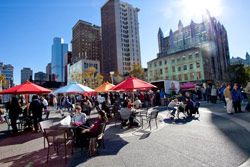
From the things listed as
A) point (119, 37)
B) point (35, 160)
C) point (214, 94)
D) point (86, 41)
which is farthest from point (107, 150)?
point (86, 41)

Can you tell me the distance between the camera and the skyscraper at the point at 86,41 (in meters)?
98.1

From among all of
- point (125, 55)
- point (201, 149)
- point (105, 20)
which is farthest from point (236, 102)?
point (105, 20)

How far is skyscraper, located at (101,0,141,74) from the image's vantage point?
7994 cm

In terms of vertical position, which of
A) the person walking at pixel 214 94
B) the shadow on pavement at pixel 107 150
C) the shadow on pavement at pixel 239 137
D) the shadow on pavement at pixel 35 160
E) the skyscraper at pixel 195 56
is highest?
the skyscraper at pixel 195 56

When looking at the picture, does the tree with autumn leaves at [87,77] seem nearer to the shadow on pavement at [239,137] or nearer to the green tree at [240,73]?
the shadow on pavement at [239,137]

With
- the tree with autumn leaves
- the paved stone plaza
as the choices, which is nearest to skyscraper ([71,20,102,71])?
the tree with autumn leaves

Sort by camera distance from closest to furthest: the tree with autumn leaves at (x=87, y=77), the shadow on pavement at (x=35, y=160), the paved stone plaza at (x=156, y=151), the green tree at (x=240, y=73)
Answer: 1. the paved stone plaza at (x=156, y=151)
2. the shadow on pavement at (x=35, y=160)
3. the green tree at (x=240, y=73)
4. the tree with autumn leaves at (x=87, y=77)

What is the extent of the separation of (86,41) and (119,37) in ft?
107

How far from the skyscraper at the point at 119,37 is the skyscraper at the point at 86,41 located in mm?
19983

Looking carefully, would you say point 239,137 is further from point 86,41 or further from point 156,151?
point 86,41

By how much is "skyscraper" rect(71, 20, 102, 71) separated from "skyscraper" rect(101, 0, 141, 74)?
1998cm

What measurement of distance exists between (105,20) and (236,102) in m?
89.0

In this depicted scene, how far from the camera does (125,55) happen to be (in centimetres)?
8294

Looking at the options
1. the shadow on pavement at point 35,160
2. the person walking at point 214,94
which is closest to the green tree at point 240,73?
the person walking at point 214,94
